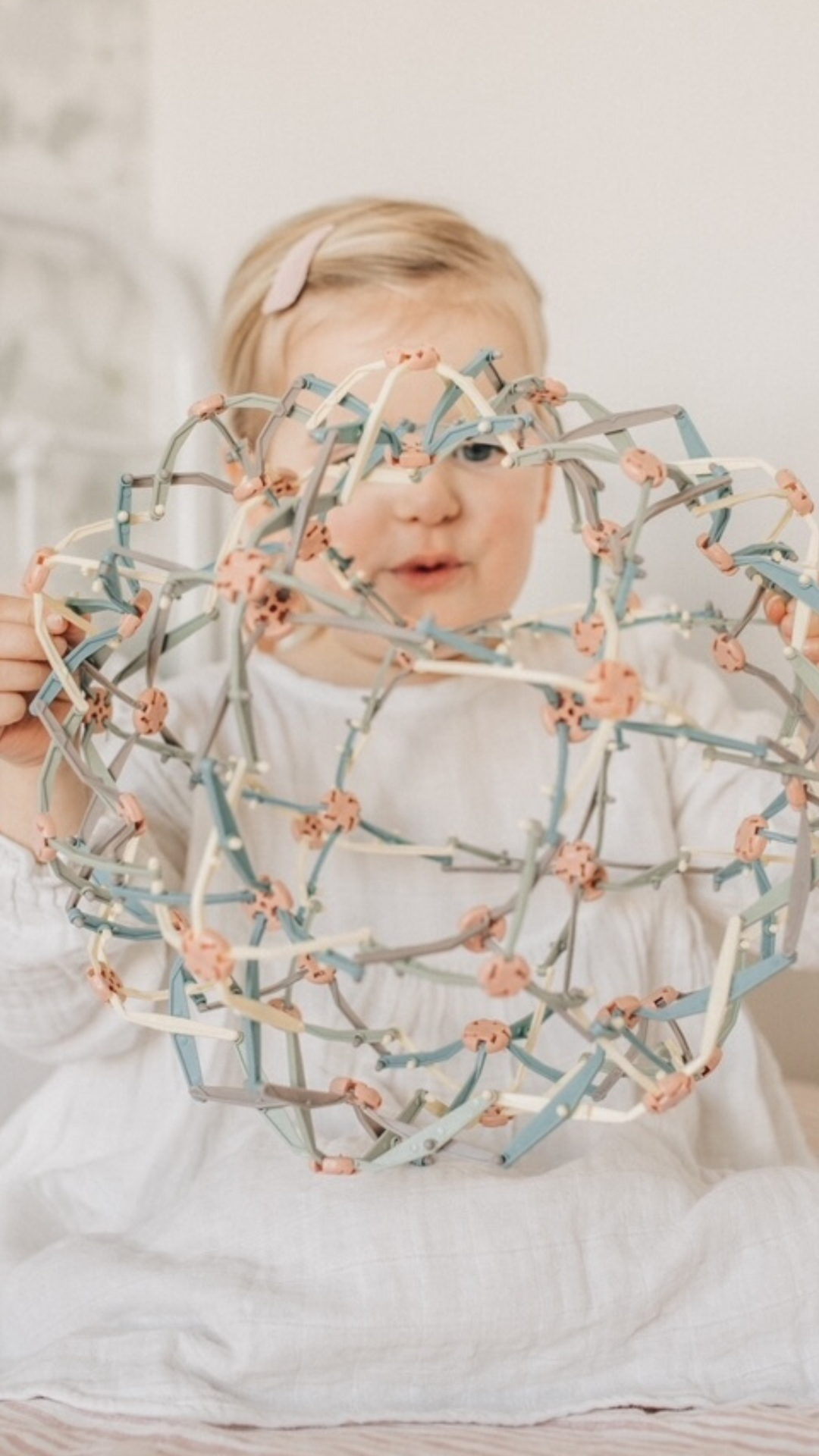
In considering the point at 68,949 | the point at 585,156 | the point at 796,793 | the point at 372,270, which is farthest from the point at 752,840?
the point at 585,156

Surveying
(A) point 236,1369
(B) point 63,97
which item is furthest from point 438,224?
(A) point 236,1369

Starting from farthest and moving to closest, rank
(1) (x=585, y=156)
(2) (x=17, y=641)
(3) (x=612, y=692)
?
(1) (x=585, y=156), (2) (x=17, y=641), (3) (x=612, y=692)

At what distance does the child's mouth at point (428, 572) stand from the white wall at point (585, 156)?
1.16 feet

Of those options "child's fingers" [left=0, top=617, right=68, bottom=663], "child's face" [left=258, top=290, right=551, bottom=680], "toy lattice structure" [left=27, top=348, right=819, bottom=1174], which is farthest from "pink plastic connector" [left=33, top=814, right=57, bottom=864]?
"child's face" [left=258, top=290, right=551, bottom=680]

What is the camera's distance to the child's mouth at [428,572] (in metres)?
0.90

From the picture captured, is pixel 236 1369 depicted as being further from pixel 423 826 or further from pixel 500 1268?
pixel 423 826

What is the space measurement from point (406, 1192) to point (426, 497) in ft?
1.30

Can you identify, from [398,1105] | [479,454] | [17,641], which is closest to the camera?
[17,641]

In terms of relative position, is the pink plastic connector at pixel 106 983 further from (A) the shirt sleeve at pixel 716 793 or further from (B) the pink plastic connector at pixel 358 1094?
(A) the shirt sleeve at pixel 716 793

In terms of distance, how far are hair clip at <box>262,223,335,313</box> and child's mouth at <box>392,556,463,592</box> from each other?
178 millimetres

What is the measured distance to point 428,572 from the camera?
912 millimetres

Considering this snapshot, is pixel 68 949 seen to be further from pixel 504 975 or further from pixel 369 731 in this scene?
pixel 504 975

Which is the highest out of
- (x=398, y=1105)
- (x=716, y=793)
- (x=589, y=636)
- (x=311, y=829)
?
(x=589, y=636)

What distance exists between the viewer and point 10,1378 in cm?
63
